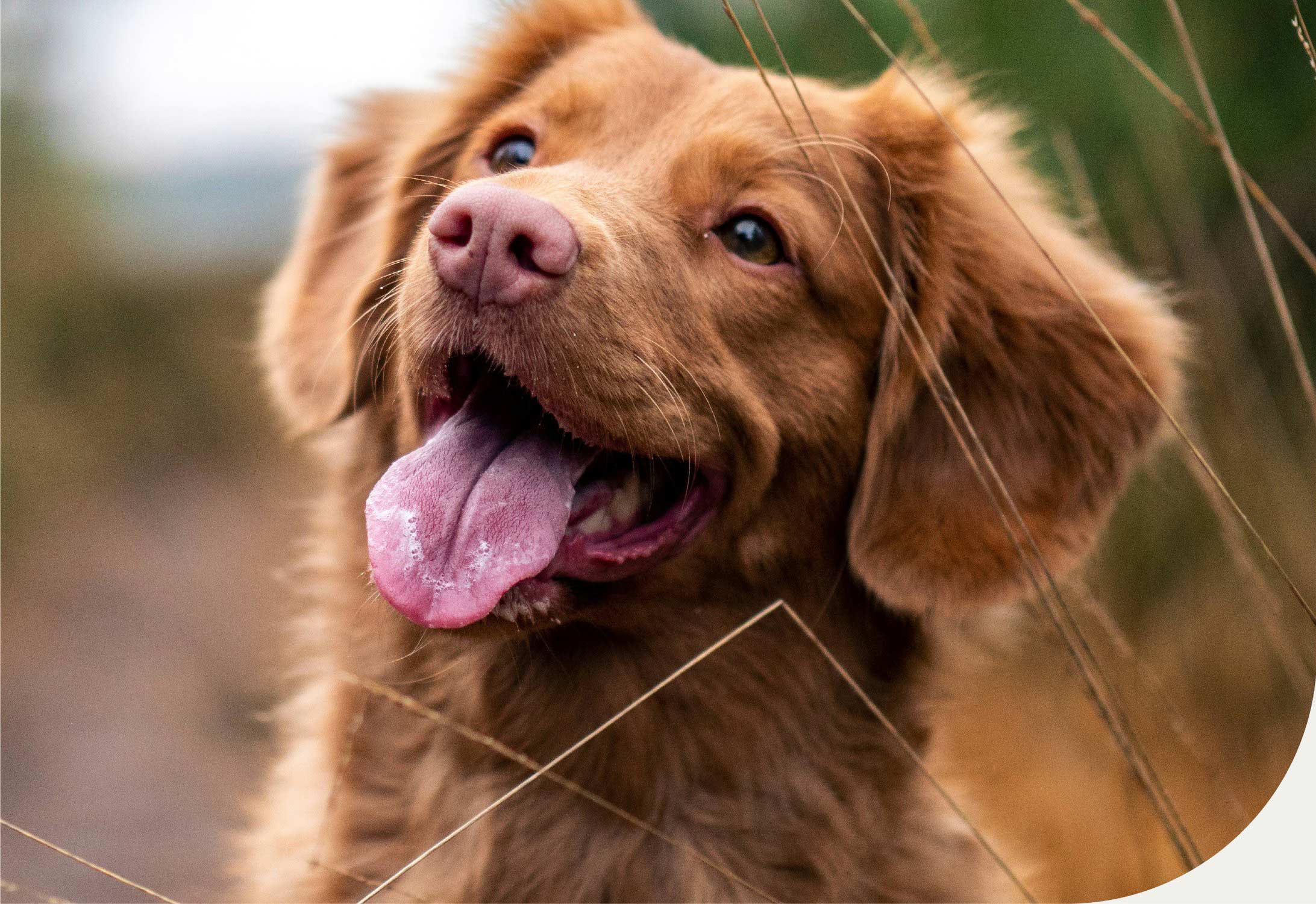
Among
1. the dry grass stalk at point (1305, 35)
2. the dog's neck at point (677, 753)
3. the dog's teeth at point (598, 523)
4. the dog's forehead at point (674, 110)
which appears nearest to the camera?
the dry grass stalk at point (1305, 35)

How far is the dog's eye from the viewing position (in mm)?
2426

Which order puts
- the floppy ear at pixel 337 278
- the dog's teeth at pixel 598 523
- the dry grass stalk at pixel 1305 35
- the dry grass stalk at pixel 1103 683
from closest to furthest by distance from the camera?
the dry grass stalk at pixel 1305 35 < the dry grass stalk at pixel 1103 683 < the dog's teeth at pixel 598 523 < the floppy ear at pixel 337 278

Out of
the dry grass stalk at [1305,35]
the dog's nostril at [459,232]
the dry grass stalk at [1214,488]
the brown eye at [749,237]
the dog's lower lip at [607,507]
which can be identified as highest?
the dog's nostril at [459,232]

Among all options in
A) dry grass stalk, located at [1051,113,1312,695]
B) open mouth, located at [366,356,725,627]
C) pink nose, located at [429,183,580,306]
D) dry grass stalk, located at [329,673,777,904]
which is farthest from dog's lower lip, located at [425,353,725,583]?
dry grass stalk, located at [1051,113,1312,695]

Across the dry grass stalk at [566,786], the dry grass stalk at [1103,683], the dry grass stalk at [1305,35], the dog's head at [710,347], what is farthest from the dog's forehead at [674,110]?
the dry grass stalk at [566,786]

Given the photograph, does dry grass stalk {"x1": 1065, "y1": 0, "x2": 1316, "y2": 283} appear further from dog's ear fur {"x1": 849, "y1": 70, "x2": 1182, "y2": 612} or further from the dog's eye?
the dog's eye

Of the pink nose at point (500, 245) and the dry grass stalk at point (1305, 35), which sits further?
the dry grass stalk at point (1305, 35)

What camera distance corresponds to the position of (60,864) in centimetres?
304

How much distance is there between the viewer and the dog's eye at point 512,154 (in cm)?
243

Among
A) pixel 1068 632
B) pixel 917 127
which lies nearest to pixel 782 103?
pixel 917 127

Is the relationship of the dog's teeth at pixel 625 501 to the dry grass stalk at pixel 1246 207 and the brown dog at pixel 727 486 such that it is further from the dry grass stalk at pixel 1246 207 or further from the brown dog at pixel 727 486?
the dry grass stalk at pixel 1246 207

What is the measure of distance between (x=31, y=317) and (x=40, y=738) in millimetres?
1531

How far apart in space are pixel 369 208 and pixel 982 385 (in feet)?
5.41

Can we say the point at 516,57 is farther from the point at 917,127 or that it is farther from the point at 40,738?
the point at 40,738
